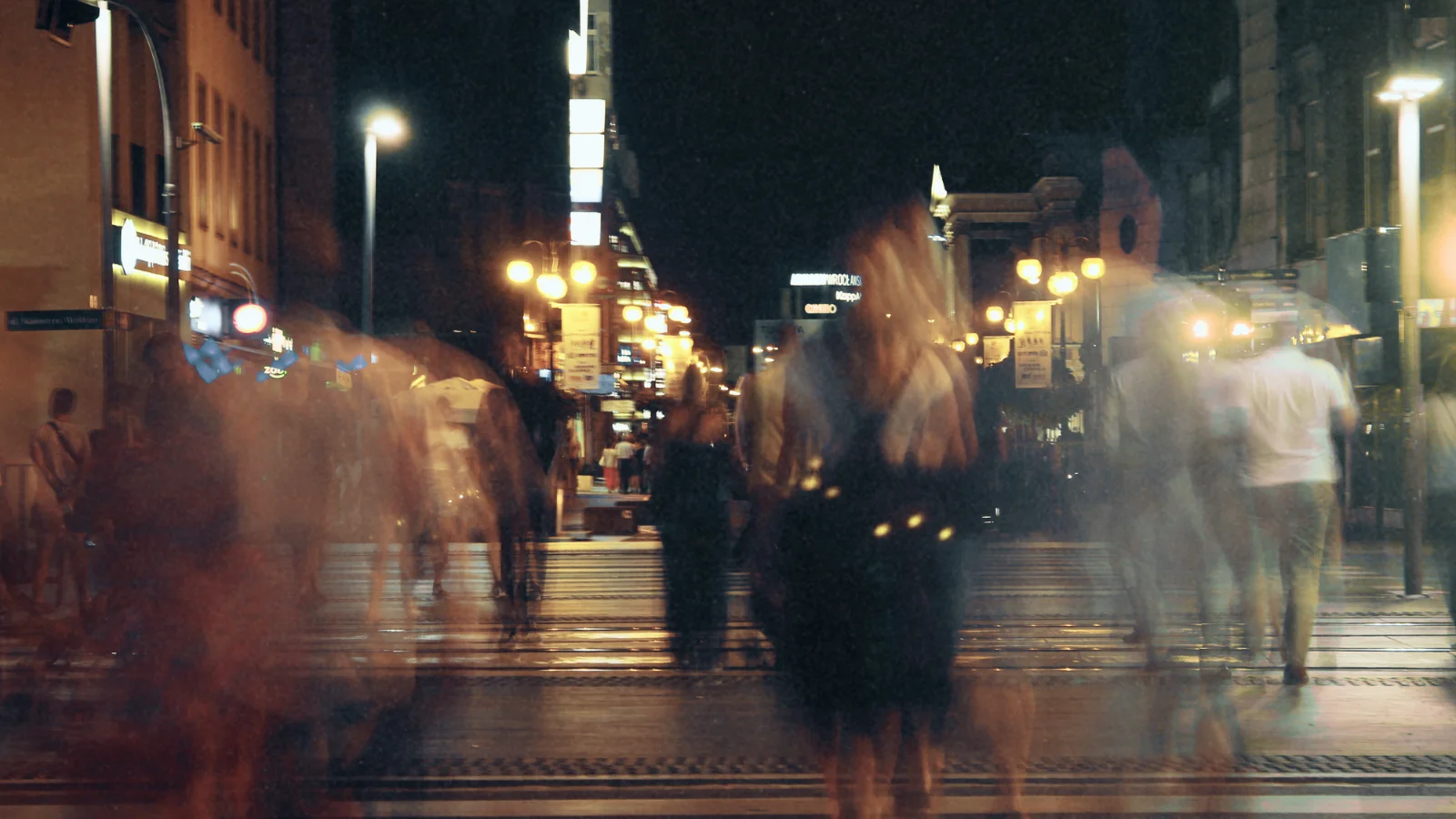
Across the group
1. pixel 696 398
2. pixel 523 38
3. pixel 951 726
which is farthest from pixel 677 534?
pixel 523 38

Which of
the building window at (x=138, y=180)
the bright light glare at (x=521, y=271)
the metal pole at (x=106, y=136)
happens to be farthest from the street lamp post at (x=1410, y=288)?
the building window at (x=138, y=180)

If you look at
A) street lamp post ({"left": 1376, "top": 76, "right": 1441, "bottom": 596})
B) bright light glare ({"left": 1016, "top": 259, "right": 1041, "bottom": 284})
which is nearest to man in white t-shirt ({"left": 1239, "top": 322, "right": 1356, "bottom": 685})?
street lamp post ({"left": 1376, "top": 76, "right": 1441, "bottom": 596})

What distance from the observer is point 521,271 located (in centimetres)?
2736

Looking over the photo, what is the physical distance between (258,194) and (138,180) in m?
10.6

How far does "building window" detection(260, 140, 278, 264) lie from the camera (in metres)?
40.5

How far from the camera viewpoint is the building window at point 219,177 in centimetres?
3450

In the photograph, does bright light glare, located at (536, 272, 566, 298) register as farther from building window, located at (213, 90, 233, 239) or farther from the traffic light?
building window, located at (213, 90, 233, 239)

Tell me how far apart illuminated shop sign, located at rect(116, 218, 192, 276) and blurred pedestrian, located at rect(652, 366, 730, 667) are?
57.7 feet

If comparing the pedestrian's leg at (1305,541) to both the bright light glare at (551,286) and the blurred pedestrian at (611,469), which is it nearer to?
the bright light glare at (551,286)

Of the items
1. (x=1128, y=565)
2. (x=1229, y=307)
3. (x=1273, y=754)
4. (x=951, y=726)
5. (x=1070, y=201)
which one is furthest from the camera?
(x=1070, y=201)

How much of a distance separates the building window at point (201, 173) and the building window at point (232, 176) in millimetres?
2385

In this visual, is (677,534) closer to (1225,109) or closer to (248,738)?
(248,738)

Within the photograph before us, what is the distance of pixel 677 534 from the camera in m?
10.2

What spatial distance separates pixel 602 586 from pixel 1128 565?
6.17 m
